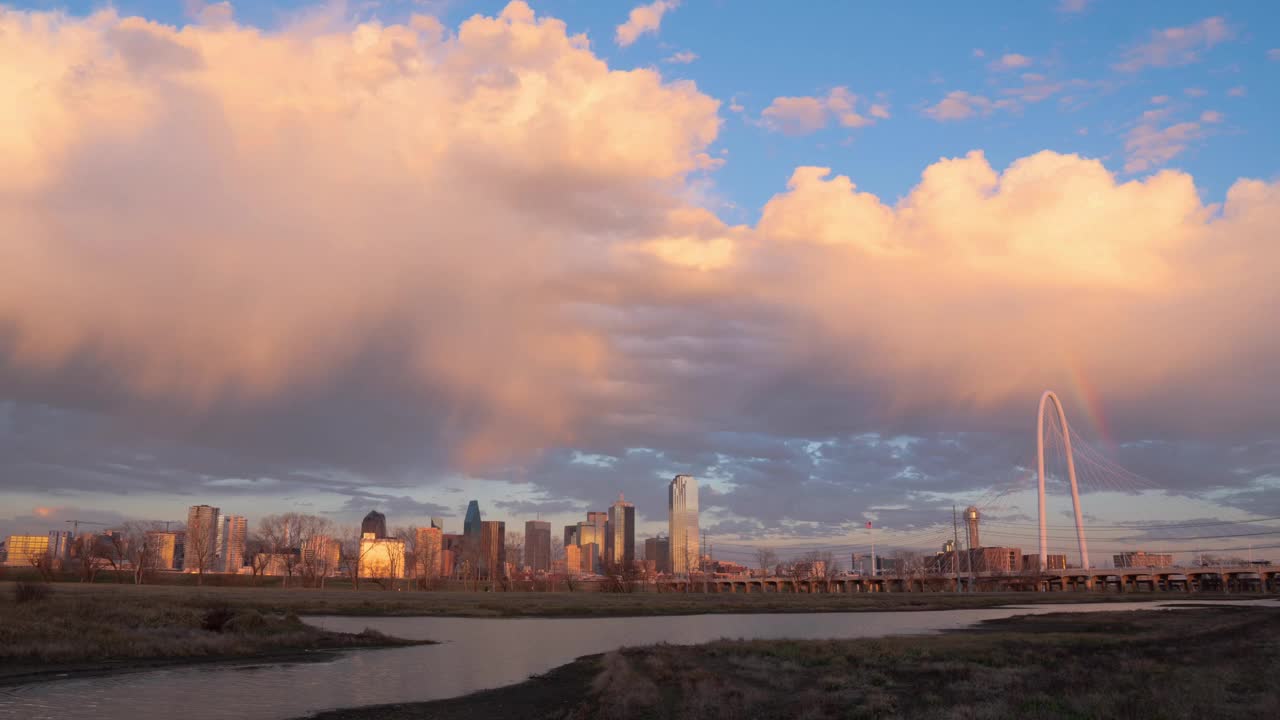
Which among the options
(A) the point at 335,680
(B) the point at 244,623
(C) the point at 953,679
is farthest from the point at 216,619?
(C) the point at 953,679

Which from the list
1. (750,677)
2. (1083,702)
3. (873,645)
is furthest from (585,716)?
(873,645)

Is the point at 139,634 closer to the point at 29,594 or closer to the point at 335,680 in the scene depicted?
the point at 335,680

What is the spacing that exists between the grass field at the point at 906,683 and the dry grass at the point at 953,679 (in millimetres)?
77

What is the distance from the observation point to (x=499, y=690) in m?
40.6

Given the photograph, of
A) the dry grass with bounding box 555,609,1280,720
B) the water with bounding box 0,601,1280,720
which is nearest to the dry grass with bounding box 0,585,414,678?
the water with bounding box 0,601,1280,720

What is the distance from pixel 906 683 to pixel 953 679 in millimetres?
2280

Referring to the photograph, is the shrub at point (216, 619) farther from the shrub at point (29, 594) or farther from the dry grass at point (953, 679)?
the dry grass at point (953, 679)

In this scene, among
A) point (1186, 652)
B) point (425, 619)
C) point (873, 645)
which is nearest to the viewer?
point (1186, 652)

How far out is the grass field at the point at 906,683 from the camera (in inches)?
1045

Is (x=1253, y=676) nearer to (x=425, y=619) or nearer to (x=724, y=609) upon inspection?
(x=425, y=619)

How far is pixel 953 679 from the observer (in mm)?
35812

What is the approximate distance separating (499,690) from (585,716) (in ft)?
39.8

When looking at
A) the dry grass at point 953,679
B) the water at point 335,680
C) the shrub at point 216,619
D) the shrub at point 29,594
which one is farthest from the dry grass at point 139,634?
the dry grass at point 953,679

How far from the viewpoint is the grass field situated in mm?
26531
